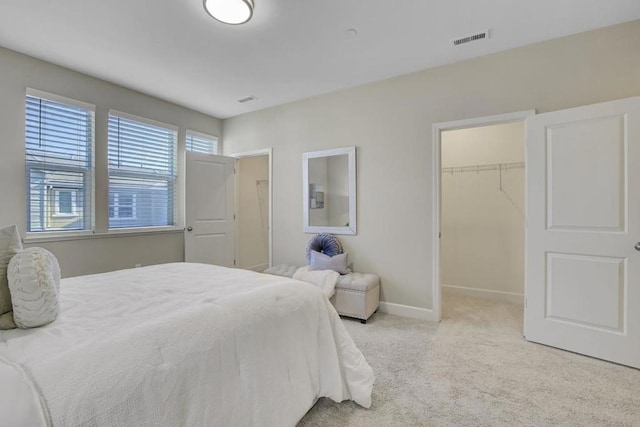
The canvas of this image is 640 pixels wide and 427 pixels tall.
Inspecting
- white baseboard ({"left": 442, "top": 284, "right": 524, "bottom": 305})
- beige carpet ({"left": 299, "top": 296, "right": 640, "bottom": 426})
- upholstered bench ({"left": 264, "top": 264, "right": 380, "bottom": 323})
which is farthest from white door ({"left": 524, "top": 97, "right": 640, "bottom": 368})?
upholstered bench ({"left": 264, "top": 264, "right": 380, "bottom": 323})

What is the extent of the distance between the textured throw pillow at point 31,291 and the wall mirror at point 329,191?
2804mm

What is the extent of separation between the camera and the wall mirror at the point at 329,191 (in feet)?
11.7

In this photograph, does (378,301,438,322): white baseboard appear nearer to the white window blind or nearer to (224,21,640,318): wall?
(224,21,640,318): wall

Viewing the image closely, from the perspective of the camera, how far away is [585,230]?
7.60ft

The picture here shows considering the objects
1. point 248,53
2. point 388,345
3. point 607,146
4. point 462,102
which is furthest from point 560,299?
point 248,53

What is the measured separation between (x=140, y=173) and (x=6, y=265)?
288cm

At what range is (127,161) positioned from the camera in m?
3.63

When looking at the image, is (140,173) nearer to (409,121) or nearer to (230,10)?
(230,10)

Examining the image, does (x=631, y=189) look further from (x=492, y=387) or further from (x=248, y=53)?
(x=248, y=53)

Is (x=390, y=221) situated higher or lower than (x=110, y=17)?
lower

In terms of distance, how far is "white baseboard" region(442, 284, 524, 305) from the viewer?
12.0ft

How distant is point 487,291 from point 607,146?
223 centimetres

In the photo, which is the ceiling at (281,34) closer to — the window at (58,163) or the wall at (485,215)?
the window at (58,163)

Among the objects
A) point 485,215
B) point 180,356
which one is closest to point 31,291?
point 180,356
